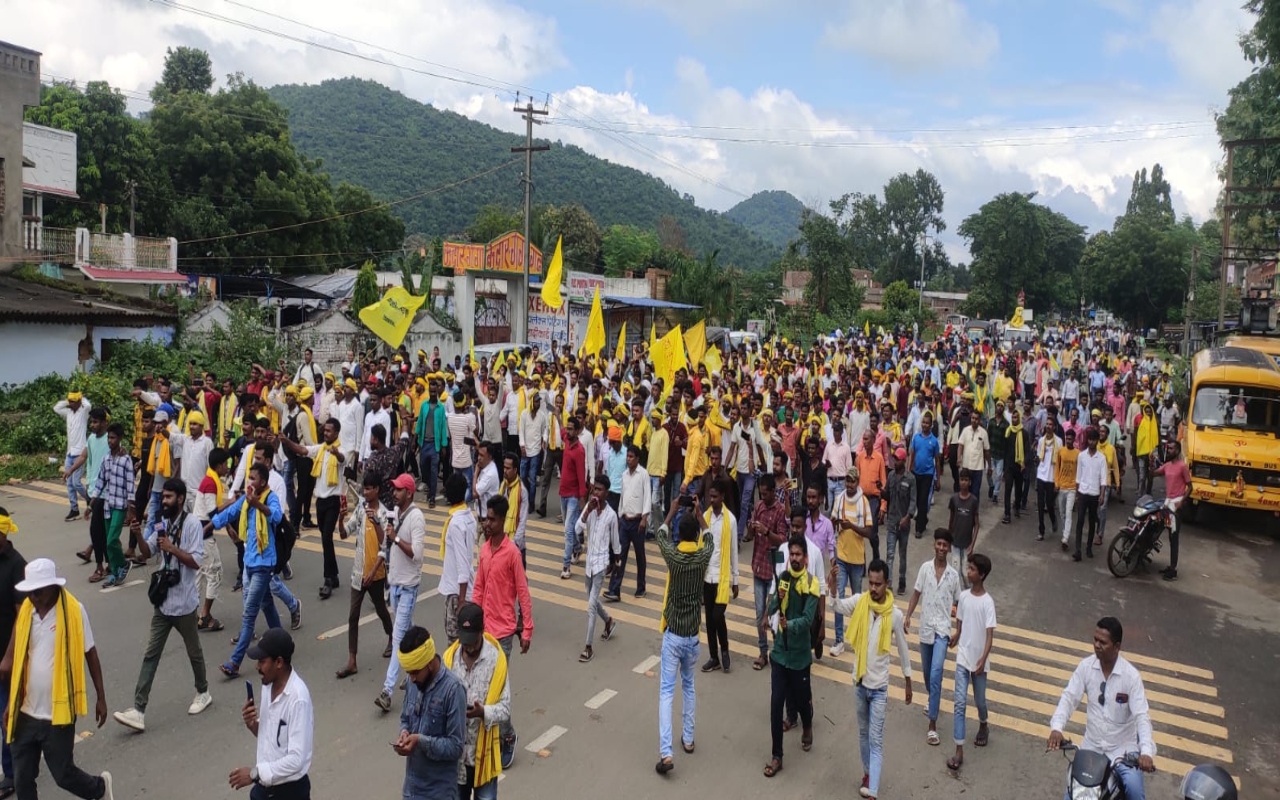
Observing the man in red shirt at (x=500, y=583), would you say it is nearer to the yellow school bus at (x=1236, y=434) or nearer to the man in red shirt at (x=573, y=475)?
the man in red shirt at (x=573, y=475)

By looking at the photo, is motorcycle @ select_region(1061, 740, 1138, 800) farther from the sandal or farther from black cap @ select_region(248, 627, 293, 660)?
black cap @ select_region(248, 627, 293, 660)

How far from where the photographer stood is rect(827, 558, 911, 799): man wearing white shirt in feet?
19.0

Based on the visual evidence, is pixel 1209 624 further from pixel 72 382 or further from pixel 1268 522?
pixel 72 382

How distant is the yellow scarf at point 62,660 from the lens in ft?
16.2

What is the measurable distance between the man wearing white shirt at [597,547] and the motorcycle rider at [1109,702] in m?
4.06

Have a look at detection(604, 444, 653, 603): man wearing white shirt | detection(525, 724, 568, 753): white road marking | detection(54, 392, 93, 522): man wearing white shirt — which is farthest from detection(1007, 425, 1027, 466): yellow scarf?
detection(54, 392, 93, 522): man wearing white shirt

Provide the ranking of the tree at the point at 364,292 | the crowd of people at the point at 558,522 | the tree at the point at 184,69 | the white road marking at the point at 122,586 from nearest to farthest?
Answer: the crowd of people at the point at 558,522 < the white road marking at the point at 122,586 < the tree at the point at 364,292 < the tree at the point at 184,69

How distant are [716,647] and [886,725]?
1581 millimetres

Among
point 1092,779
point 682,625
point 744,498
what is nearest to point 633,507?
point 744,498

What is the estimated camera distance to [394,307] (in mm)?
16812

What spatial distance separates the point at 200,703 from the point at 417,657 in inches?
146

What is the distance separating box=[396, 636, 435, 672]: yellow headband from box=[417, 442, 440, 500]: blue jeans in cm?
909

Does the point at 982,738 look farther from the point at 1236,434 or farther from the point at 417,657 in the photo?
the point at 1236,434

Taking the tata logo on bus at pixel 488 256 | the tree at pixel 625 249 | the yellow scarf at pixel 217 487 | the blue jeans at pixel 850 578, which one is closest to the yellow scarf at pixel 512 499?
the yellow scarf at pixel 217 487
